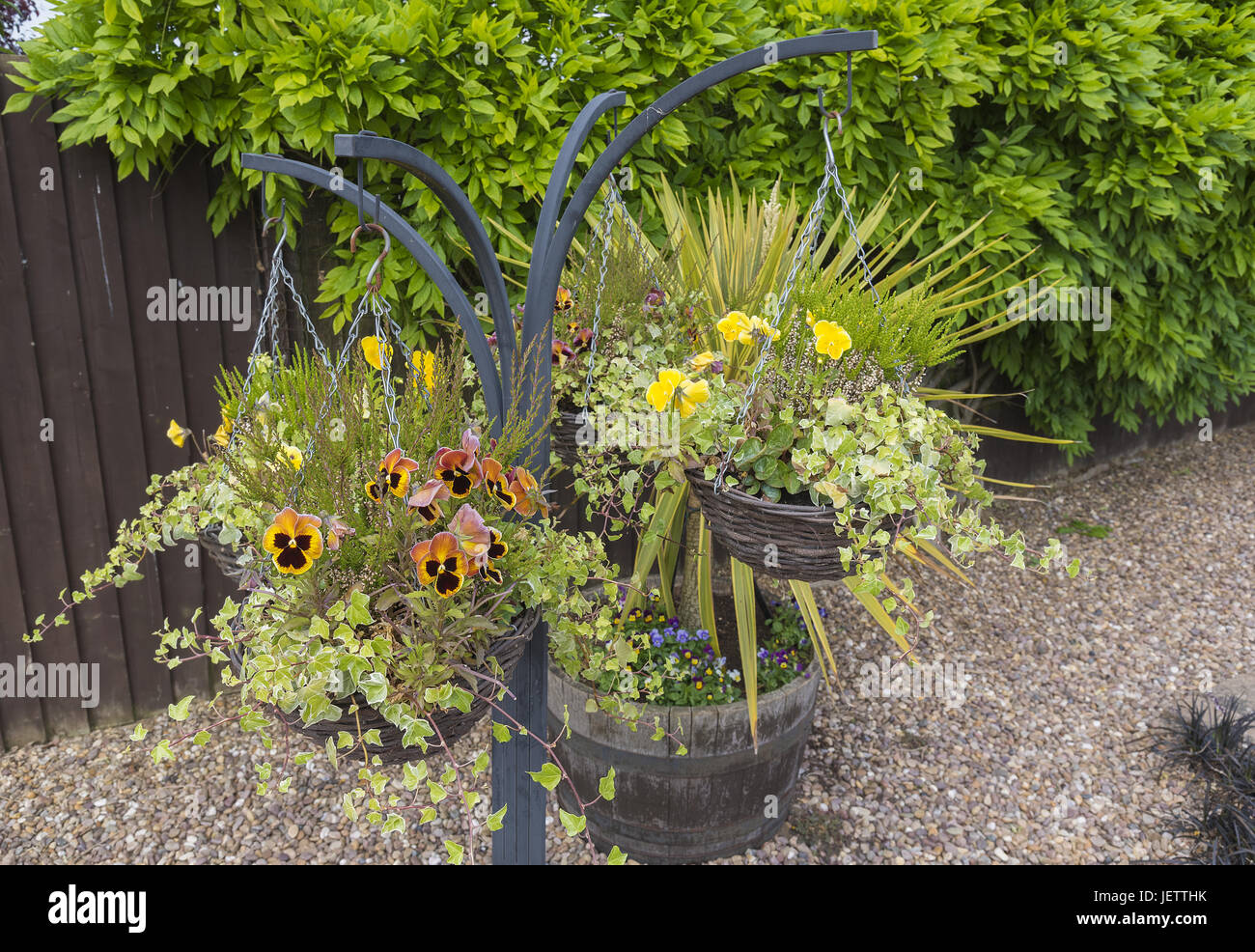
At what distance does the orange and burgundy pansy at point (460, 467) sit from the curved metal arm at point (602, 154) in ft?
0.49

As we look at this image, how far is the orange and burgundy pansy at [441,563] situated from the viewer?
1019mm

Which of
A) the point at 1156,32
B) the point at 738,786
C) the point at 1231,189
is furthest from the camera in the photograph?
the point at 1231,189

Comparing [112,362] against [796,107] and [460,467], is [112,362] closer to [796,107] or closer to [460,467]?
[460,467]

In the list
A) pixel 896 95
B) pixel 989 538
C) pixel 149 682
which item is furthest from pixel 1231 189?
pixel 149 682

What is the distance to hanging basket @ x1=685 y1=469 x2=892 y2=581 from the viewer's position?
4.08 feet

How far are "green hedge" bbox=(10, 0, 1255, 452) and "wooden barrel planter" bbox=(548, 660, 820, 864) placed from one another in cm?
130

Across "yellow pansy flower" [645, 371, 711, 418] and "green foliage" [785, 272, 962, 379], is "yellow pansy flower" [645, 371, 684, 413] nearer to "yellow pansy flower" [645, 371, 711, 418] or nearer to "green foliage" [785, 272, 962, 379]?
"yellow pansy flower" [645, 371, 711, 418]

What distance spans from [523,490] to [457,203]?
42 centimetres

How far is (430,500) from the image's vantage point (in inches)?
40.2

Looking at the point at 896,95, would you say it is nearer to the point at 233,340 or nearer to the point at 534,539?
the point at 534,539

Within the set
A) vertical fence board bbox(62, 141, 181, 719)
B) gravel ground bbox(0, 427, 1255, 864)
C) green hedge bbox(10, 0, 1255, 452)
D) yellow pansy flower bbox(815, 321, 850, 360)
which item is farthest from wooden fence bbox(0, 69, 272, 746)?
yellow pansy flower bbox(815, 321, 850, 360)

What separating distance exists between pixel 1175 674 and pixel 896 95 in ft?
8.04

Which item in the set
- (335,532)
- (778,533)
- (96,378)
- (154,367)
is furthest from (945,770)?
(96,378)

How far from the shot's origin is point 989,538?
49.3 inches
